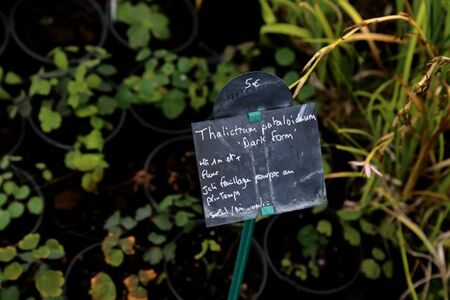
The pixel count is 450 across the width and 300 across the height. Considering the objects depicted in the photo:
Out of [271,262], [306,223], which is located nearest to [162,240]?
[271,262]

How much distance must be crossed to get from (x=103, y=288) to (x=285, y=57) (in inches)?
38.5

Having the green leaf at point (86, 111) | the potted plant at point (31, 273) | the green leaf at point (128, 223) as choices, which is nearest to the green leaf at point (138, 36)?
the green leaf at point (86, 111)

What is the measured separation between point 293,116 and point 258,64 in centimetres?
95

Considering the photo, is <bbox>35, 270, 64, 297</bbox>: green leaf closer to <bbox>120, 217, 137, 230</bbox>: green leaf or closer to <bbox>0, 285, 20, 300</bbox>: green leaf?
<bbox>0, 285, 20, 300</bbox>: green leaf

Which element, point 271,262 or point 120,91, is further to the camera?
point 120,91

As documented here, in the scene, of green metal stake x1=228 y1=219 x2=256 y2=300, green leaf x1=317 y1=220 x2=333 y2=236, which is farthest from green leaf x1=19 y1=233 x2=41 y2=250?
green leaf x1=317 y1=220 x2=333 y2=236

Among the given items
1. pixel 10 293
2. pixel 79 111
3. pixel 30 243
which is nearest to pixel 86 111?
pixel 79 111

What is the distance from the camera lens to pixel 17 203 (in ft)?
5.27

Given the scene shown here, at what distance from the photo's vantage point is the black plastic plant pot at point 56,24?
2016 millimetres

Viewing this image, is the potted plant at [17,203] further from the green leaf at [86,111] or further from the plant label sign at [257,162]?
the plant label sign at [257,162]

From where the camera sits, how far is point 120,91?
6.14 ft

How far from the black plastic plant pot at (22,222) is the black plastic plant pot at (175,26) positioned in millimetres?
598

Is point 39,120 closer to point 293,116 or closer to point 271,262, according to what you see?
point 271,262

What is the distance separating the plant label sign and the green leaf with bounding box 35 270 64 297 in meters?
0.57
